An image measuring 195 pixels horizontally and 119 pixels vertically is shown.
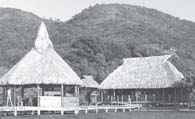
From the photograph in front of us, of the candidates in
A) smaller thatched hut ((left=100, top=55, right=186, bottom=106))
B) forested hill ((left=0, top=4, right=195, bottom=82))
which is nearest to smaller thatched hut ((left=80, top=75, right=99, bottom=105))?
smaller thatched hut ((left=100, top=55, right=186, bottom=106))

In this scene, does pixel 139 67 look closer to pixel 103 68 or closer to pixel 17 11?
pixel 103 68

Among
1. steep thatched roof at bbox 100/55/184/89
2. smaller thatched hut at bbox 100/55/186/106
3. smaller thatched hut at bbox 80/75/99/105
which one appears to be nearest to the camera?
smaller thatched hut at bbox 100/55/186/106

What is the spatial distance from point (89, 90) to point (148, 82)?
26.0ft

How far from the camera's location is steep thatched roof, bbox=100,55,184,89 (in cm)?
5491

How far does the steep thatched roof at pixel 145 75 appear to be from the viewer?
54.9 meters

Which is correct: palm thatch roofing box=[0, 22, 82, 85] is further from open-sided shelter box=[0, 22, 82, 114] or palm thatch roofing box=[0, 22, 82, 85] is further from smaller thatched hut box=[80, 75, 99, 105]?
smaller thatched hut box=[80, 75, 99, 105]

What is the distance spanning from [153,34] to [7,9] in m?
37.7

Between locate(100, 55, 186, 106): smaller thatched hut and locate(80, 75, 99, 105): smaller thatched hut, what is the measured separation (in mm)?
1579

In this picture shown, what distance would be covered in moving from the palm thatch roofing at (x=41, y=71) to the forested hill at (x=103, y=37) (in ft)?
84.8

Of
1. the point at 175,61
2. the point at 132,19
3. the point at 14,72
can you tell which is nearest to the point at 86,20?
the point at 132,19

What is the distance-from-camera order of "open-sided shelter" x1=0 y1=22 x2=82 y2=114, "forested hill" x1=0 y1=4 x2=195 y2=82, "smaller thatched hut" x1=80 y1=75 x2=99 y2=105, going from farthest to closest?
"forested hill" x1=0 y1=4 x2=195 y2=82 < "smaller thatched hut" x1=80 y1=75 x2=99 y2=105 < "open-sided shelter" x1=0 y1=22 x2=82 y2=114

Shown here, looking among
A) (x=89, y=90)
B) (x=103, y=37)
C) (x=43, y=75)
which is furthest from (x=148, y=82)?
(x=103, y=37)

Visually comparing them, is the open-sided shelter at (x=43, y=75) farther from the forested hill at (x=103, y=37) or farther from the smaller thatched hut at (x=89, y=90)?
the forested hill at (x=103, y=37)

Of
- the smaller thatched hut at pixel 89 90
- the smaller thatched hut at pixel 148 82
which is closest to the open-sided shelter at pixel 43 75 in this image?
the smaller thatched hut at pixel 89 90
